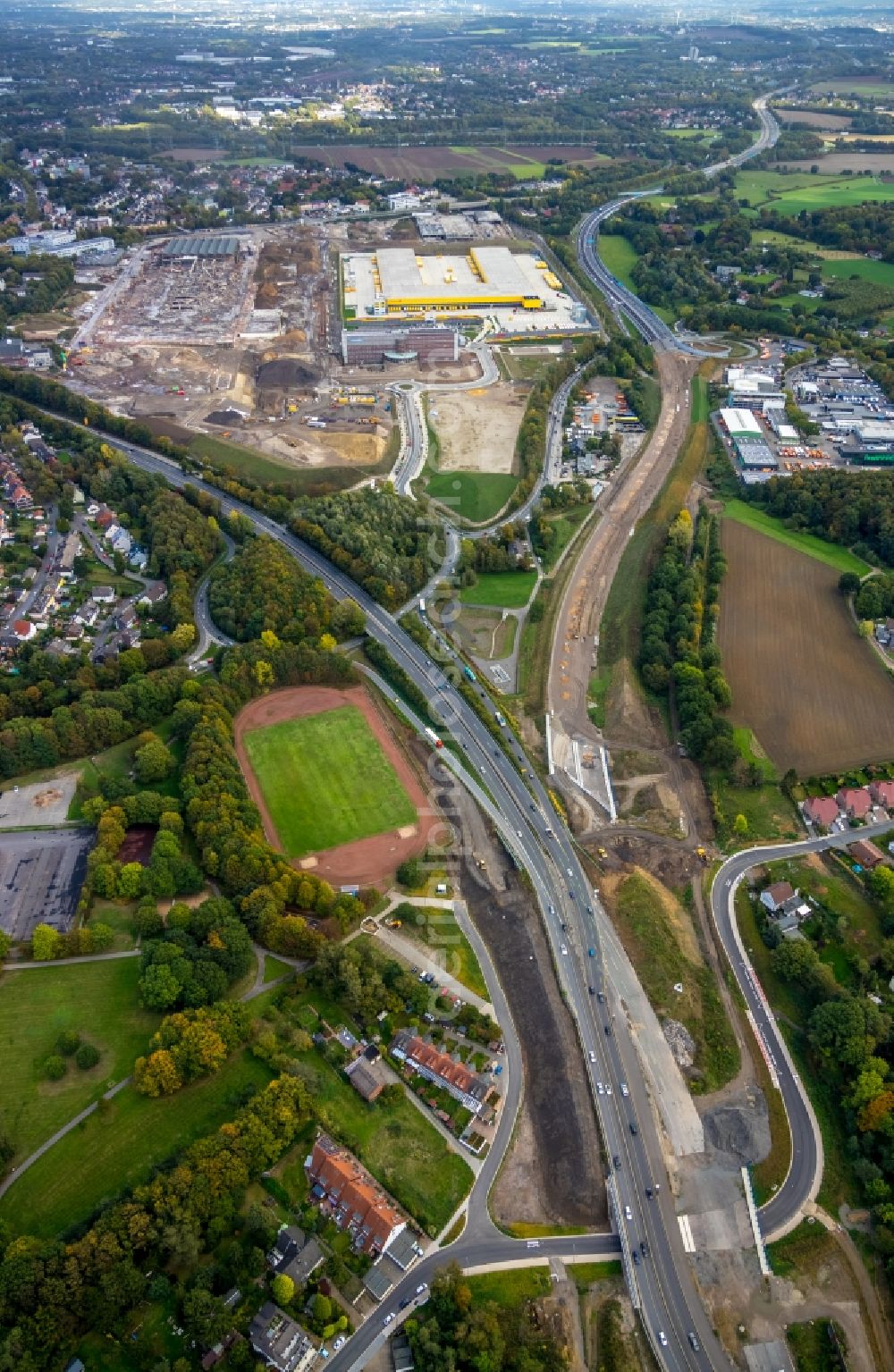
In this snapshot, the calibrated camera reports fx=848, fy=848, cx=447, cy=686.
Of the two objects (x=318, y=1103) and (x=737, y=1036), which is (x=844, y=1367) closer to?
(x=737, y=1036)

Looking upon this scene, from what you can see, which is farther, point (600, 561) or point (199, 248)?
point (199, 248)

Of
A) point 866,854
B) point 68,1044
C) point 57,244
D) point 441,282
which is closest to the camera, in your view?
point 68,1044

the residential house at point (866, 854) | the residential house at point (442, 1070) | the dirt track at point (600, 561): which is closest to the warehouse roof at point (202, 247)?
the dirt track at point (600, 561)

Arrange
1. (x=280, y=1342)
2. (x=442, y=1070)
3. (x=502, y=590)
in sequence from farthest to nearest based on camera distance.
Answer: (x=502, y=590), (x=442, y=1070), (x=280, y=1342)

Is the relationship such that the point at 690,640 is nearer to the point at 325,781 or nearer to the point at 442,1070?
the point at 325,781

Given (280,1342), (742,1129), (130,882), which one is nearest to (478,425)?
(130,882)

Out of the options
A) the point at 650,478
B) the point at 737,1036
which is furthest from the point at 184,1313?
the point at 650,478

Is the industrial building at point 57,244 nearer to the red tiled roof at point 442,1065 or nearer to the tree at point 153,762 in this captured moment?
the tree at point 153,762

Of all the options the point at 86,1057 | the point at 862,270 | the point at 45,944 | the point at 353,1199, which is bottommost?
the point at 353,1199
